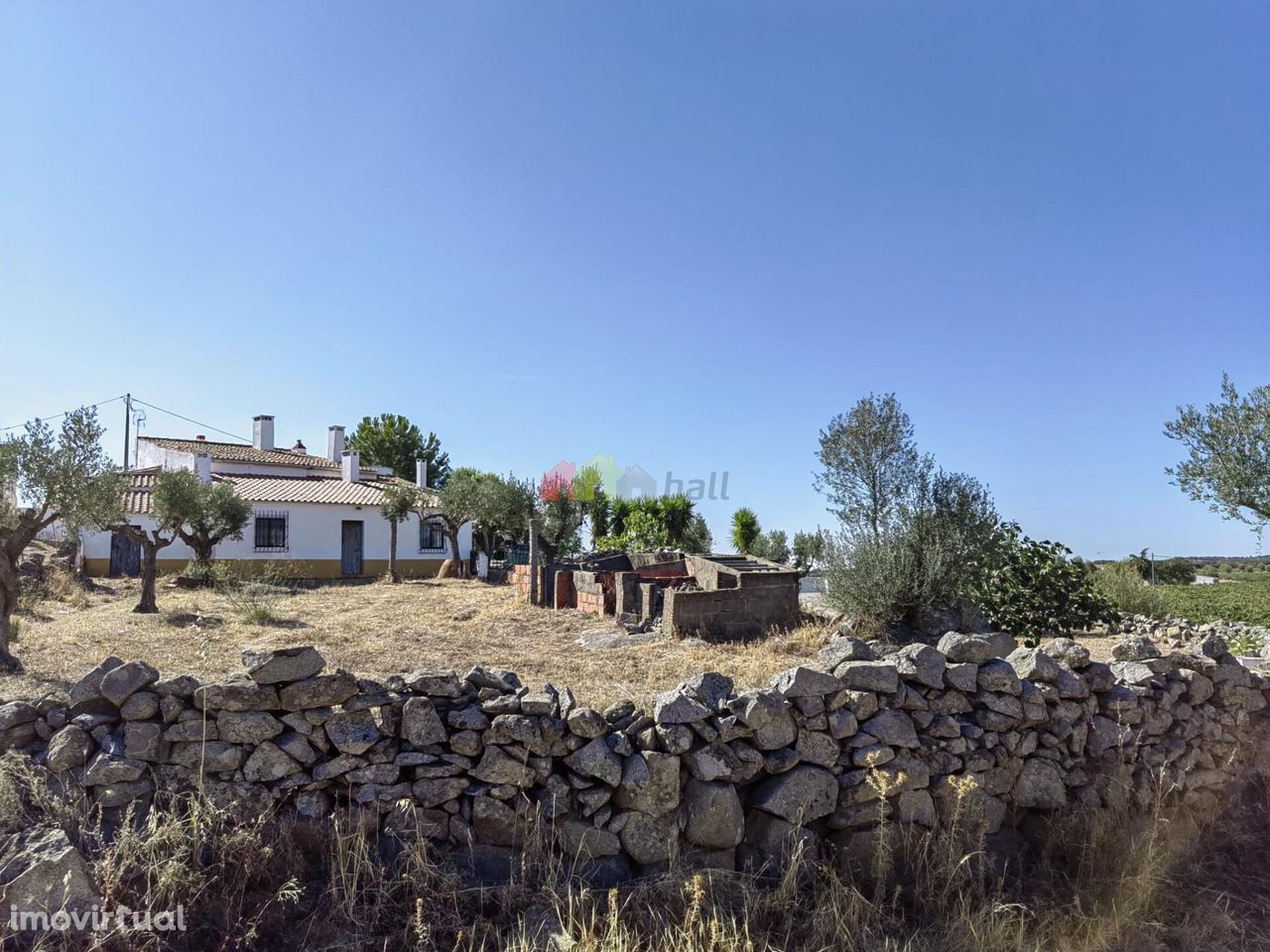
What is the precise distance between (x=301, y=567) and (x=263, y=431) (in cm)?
1254

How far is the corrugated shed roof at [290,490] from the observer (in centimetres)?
2652

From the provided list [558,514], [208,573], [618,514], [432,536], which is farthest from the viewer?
[618,514]

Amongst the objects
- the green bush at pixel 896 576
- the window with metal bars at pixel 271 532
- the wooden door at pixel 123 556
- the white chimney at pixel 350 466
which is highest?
the white chimney at pixel 350 466

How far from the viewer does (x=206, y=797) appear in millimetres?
3393

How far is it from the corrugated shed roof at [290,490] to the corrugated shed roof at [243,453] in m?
1.05

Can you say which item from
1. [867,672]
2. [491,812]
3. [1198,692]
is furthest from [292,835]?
[1198,692]

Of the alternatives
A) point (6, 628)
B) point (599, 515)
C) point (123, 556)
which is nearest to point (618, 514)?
point (599, 515)

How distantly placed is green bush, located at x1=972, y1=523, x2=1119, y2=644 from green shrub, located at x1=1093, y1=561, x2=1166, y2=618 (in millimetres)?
2524

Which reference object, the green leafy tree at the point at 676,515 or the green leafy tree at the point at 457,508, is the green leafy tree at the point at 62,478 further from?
the green leafy tree at the point at 676,515

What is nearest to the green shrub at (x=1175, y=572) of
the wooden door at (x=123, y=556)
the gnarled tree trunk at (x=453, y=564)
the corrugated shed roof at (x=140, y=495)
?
the gnarled tree trunk at (x=453, y=564)

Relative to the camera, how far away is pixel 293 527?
27188 millimetres

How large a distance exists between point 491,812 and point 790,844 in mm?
1529

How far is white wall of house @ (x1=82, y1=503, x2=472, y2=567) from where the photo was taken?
25.0m

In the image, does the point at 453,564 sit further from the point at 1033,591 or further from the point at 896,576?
the point at 1033,591
